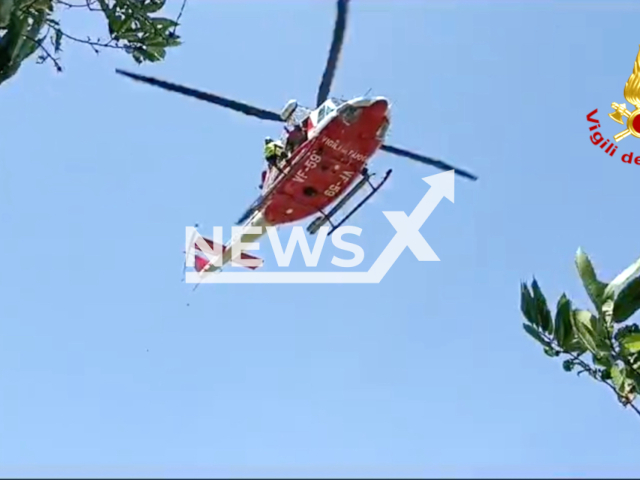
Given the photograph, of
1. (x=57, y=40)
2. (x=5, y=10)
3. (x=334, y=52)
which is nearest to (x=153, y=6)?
(x=57, y=40)

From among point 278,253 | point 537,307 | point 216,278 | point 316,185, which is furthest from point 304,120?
point 537,307

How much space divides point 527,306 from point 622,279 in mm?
809

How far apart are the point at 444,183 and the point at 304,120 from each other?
2.66 metres

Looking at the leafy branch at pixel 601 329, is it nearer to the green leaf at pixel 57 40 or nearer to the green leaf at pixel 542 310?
the green leaf at pixel 542 310

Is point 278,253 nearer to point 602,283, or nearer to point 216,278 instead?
point 216,278

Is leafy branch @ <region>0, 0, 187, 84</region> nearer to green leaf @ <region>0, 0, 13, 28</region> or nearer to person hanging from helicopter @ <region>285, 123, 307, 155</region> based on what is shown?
green leaf @ <region>0, 0, 13, 28</region>

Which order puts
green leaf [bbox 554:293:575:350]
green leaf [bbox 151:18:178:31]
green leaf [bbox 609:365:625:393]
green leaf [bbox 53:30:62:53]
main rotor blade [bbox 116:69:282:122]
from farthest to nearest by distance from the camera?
main rotor blade [bbox 116:69:282:122] → green leaf [bbox 151:18:178:31] → green leaf [bbox 53:30:62:53] → green leaf [bbox 554:293:575:350] → green leaf [bbox 609:365:625:393]

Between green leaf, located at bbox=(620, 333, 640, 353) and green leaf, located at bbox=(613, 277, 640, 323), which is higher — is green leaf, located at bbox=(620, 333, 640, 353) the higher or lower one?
the lower one

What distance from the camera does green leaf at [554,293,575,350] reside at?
23.8 feet

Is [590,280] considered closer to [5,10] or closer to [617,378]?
[617,378]

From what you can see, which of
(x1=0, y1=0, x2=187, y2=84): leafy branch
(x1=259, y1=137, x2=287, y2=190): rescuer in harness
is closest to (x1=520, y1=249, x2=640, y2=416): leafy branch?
(x1=0, y1=0, x2=187, y2=84): leafy branch

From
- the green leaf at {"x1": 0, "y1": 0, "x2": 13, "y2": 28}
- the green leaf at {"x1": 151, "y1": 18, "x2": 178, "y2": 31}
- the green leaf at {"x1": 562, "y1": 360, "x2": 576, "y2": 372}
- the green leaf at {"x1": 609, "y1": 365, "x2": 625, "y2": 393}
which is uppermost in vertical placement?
the green leaf at {"x1": 151, "y1": 18, "x2": 178, "y2": 31}

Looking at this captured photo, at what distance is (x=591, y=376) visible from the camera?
287 inches

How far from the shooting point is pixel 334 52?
13.2m
